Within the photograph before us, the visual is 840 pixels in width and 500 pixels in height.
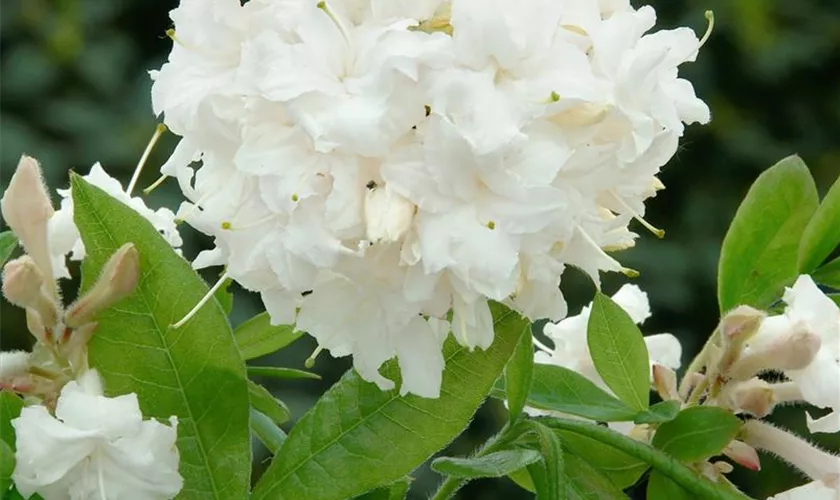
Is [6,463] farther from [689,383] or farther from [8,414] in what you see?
[689,383]

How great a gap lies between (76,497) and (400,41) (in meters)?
0.23

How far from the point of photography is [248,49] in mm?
547

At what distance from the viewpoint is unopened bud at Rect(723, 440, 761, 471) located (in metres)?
0.69

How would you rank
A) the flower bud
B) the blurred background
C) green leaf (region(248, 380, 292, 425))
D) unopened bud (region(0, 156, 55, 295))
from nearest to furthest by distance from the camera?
the flower bud < unopened bud (region(0, 156, 55, 295)) < green leaf (region(248, 380, 292, 425)) < the blurred background

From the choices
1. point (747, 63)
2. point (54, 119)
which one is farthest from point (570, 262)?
point (747, 63)

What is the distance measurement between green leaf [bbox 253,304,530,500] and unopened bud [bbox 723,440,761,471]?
0.46ft

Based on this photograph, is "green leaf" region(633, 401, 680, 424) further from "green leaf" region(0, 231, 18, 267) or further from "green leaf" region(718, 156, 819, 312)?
"green leaf" region(0, 231, 18, 267)

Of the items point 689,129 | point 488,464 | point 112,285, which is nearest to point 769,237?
point 488,464

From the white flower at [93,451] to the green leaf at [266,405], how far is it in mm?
157

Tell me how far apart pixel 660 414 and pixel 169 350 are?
9.3 inches

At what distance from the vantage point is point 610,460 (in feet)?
2.24

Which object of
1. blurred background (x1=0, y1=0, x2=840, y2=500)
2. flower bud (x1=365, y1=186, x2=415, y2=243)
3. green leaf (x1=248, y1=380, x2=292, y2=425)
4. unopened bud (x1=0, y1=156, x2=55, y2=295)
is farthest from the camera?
blurred background (x1=0, y1=0, x2=840, y2=500)

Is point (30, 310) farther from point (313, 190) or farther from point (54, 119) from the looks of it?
point (54, 119)

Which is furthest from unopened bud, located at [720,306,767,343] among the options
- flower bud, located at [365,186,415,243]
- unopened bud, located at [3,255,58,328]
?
unopened bud, located at [3,255,58,328]
